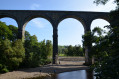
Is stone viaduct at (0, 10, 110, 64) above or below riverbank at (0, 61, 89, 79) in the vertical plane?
above

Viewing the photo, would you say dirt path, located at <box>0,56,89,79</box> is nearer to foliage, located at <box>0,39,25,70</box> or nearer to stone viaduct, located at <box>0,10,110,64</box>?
foliage, located at <box>0,39,25,70</box>

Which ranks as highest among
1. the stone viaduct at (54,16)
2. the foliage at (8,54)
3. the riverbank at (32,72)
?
the stone viaduct at (54,16)

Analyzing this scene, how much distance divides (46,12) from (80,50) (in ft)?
116

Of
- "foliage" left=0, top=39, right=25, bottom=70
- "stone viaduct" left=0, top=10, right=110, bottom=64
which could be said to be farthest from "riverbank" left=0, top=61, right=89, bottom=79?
"stone viaduct" left=0, top=10, right=110, bottom=64

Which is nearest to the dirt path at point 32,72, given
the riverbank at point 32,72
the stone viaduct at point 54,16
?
the riverbank at point 32,72

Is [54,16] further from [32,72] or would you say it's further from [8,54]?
[32,72]

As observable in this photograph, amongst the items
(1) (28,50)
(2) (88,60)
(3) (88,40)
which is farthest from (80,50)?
(1) (28,50)

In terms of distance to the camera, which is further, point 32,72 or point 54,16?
point 54,16

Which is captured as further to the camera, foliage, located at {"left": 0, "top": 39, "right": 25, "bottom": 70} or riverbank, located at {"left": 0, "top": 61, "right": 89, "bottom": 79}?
foliage, located at {"left": 0, "top": 39, "right": 25, "bottom": 70}

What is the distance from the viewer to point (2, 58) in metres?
14.4

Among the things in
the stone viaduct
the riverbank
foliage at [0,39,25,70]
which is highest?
the stone viaduct

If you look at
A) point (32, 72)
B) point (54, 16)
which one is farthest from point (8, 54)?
point (54, 16)

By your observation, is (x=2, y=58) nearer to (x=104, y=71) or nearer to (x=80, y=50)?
(x=104, y=71)

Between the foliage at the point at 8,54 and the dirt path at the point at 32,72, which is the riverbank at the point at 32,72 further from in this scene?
the foliage at the point at 8,54
